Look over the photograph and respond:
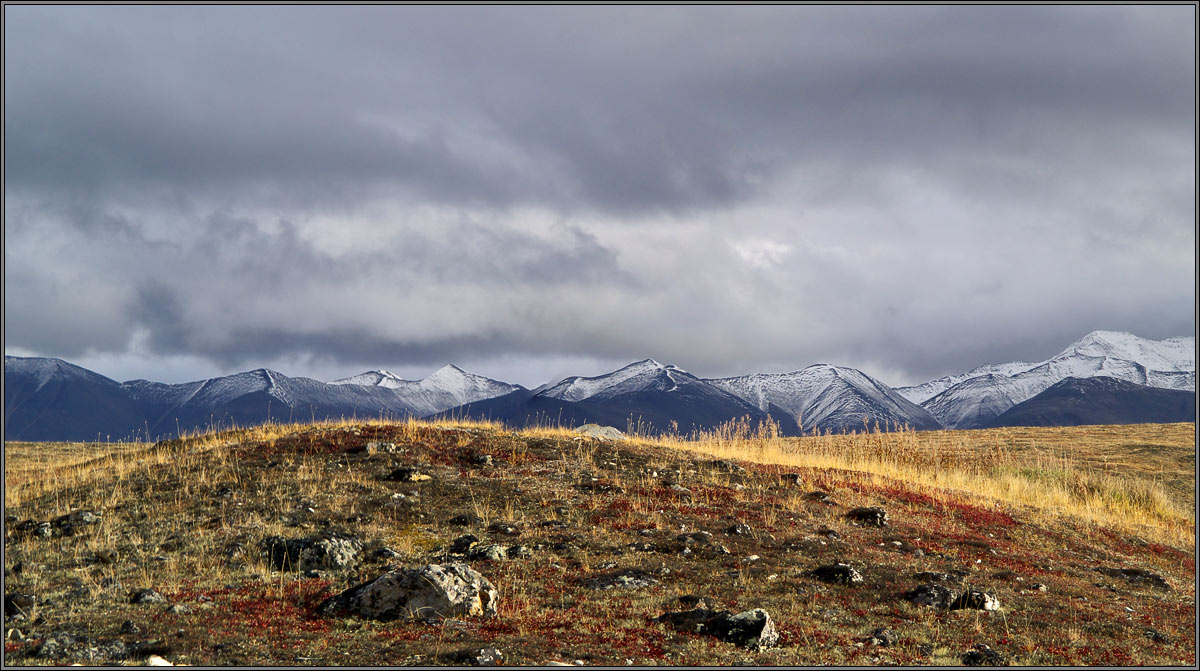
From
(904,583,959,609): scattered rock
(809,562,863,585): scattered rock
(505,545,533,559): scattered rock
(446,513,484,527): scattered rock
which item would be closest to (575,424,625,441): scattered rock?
(446,513,484,527): scattered rock

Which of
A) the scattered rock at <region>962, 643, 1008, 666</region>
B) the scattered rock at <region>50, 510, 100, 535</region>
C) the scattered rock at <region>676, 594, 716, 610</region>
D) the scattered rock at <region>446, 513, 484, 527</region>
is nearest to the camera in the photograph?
the scattered rock at <region>962, 643, 1008, 666</region>

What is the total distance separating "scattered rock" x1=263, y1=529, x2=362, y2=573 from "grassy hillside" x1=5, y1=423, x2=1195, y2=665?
0.87 feet

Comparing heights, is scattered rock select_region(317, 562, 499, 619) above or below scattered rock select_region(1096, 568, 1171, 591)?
above

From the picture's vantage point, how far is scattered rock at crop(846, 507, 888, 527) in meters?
18.6

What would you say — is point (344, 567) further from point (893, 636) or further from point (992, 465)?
point (992, 465)

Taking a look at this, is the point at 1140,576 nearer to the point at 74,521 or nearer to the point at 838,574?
the point at 838,574

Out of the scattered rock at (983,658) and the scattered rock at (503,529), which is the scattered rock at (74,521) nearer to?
the scattered rock at (503,529)

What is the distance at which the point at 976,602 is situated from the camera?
1226 cm

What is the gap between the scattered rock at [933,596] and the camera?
1230cm

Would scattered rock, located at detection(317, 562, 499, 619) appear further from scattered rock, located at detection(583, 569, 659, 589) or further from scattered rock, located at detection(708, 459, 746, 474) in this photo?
scattered rock, located at detection(708, 459, 746, 474)

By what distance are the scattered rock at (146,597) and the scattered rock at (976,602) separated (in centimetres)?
1296

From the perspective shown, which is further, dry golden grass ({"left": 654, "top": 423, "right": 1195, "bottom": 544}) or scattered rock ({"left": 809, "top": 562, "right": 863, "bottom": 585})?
dry golden grass ({"left": 654, "top": 423, "right": 1195, "bottom": 544})

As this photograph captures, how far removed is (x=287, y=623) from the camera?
34.5ft

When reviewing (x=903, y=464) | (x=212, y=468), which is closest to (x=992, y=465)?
(x=903, y=464)
